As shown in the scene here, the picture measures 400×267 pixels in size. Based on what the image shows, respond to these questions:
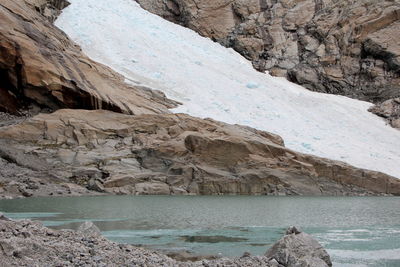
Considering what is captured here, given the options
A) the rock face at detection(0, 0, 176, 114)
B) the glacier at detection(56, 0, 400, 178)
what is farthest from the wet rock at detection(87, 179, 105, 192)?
the glacier at detection(56, 0, 400, 178)

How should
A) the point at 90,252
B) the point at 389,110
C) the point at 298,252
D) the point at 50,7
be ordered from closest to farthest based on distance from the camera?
the point at 90,252, the point at 298,252, the point at 389,110, the point at 50,7

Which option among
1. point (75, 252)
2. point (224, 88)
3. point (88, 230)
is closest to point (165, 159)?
point (224, 88)

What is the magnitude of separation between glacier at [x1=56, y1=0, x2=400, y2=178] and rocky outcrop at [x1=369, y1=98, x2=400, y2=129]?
3.06ft

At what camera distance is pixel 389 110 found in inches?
2076

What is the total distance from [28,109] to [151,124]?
8.25 metres

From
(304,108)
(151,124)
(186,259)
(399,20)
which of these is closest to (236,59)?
(304,108)

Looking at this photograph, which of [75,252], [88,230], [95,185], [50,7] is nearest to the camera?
[75,252]

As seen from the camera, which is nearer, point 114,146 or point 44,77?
point 114,146

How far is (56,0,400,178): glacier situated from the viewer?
4447 cm

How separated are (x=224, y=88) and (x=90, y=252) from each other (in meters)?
41.5

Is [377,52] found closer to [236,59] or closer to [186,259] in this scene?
[236,59]

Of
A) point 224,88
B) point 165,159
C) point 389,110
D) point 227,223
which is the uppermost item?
point 389,110

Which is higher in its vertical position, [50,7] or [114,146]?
[50,7]

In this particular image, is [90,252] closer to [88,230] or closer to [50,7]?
[88,230]
